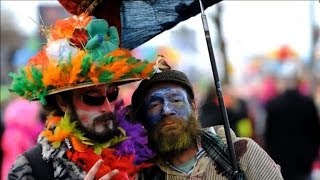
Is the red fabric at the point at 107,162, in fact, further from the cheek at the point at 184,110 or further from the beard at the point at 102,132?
the cheek at the point at 184,110

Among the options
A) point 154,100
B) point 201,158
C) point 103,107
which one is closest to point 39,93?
point 103,107

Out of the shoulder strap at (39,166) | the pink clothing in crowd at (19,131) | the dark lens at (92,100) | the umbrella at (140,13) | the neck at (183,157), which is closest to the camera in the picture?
the shoulder strap at (39,166)

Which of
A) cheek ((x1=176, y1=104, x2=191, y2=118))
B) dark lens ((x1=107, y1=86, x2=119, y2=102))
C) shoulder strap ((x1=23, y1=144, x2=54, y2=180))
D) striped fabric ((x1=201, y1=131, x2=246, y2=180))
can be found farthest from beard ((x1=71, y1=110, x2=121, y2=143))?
striped fabric ((x1=201, y1=131, x2=246, y2=180))

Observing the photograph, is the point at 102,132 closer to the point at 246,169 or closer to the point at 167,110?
the point at 167,110

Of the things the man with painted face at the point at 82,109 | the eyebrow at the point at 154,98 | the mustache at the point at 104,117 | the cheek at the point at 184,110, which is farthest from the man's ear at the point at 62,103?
the cheek at the point at 184,110

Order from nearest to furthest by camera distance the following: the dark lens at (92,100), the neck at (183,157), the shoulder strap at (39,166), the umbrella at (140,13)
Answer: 1. the shoulder strap at (39,166)
2. the dark lens at (92,100)
3. the neck at (183,157)
4. the umbrella at (140,13)

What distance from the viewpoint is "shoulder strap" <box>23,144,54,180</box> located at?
3627 millimetres

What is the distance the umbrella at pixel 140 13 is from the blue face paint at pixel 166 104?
1.56 ft

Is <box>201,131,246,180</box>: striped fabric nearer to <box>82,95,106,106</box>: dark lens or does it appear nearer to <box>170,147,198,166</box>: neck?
<box>170,147,198,166</box>: neck

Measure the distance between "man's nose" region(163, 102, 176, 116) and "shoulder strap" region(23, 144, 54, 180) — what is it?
1.94ft

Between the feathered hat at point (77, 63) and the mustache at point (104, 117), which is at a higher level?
the feathered hat at point (77, 63)

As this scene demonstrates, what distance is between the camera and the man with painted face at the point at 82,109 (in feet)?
12.0

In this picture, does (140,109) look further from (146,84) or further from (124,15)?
(124,15)

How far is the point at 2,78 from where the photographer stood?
33.5 m
